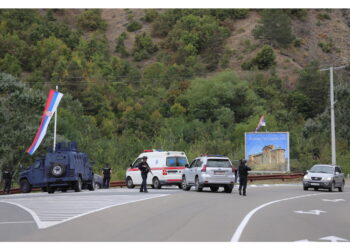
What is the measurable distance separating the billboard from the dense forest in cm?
568

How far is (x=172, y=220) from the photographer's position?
706 inches

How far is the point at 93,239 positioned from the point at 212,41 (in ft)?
477

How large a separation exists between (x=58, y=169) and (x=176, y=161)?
622cm

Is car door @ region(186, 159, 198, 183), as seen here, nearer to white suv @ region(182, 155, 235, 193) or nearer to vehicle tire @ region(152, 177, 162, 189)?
white suv @ region(182, 155, 235, 193)

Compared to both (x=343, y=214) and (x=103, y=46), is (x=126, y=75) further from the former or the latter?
(x=343, y=214)

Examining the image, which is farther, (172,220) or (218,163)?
(218,163)

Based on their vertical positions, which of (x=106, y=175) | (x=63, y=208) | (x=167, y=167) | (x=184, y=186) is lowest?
(x=63, y=208)

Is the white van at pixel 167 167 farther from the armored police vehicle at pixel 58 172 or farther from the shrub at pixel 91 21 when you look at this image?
the shrub at pixel 91 21

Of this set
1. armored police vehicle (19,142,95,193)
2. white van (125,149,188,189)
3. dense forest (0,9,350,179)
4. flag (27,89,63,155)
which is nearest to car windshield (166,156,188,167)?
white van (125,149,188,189)

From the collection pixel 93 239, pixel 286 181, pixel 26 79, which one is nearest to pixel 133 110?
pixel 26 79

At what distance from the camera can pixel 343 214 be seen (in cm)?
2142

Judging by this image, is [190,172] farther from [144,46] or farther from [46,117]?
[144,46]

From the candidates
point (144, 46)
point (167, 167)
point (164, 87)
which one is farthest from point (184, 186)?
point (144, 46)

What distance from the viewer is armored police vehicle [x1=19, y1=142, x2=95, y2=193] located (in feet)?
113
